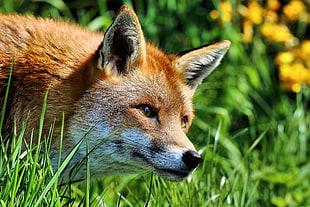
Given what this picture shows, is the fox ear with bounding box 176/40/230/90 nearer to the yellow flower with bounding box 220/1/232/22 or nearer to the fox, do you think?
the fox

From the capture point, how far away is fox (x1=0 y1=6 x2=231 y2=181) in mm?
3771

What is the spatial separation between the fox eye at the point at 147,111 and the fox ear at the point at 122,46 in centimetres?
31

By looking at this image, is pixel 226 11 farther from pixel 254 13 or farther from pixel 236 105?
pixel 236 105

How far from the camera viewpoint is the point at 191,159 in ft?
12.0

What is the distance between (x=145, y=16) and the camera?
23.7 ft

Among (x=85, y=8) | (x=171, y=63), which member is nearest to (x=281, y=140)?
(x=171, y=63)

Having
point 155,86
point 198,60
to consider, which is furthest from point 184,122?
point 198,60

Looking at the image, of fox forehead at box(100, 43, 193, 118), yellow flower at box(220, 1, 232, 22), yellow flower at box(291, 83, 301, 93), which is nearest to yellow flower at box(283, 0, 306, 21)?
yellow flower at box(220, 1, 232, 22)

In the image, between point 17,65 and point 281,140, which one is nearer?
point 17,65

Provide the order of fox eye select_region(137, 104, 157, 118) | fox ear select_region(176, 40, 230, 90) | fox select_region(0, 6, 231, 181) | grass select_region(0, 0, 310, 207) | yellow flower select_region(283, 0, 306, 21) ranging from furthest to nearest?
yellow flower select_region(283, 0, 306, 21), grass select_region(0, 0, 310, 207), fox ear select_region(176, 40, 230, 90), fox eye select_region(137, 104, 157, 118), fox select_region(0, 6, 231, 181)

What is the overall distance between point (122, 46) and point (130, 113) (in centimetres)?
52

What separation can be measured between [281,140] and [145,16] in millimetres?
2453

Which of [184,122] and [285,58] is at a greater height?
[285,58]

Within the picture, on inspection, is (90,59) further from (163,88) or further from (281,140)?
(281,140)
